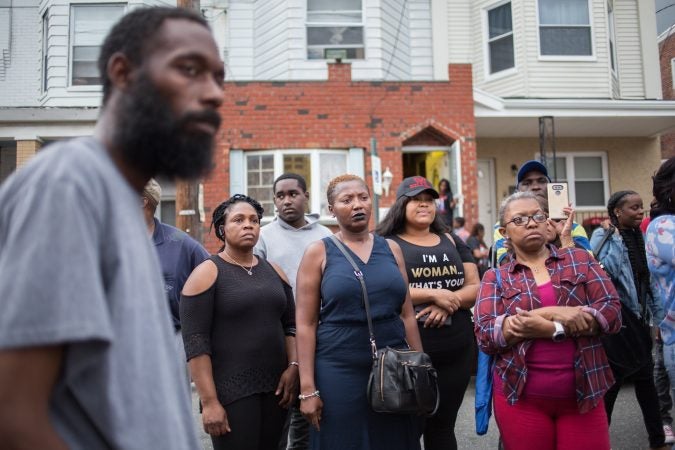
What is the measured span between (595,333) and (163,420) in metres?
2.57

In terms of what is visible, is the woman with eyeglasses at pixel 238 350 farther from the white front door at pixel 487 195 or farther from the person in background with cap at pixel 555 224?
the white front door at pixel 487 195

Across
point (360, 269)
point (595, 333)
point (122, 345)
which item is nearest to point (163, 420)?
point (122, 345)

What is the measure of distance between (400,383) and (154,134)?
2185mm

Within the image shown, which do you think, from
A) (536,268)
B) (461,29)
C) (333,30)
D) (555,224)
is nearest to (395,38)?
(333,30)

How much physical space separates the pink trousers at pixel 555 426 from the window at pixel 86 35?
42.7ft

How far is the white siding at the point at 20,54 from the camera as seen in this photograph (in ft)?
46.4

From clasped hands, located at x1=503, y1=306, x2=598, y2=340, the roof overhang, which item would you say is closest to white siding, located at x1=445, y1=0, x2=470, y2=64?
the roof overhang

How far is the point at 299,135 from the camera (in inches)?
441

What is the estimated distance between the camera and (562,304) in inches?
123

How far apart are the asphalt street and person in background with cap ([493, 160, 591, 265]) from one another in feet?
6.13

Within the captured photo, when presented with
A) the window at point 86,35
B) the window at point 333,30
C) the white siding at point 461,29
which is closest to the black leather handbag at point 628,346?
the window at point 333,30

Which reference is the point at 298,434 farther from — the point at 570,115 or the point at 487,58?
the point at 487,58

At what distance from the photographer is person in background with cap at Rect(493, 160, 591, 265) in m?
3.99

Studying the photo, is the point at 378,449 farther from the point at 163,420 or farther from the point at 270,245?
the point at 163,420
